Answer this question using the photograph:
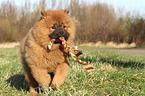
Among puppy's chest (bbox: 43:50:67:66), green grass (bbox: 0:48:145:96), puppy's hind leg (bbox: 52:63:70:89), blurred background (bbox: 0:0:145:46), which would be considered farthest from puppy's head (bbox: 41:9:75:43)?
blurred background (bbox: 0:0:145:46)

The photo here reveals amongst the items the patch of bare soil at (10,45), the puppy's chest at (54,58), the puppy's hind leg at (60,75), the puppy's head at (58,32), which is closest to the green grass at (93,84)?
the puppy's hind leg at (60,75)

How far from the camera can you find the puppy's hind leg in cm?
267

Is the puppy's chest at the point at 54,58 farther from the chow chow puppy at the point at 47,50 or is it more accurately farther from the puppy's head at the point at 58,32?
the puppy's head at the point at 58,32

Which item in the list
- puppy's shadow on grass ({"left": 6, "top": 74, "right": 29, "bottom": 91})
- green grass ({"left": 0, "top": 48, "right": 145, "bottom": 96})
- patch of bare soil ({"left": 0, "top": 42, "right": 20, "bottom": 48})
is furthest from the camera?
patch of bare soil ({"left": 0, "top": 42, "right": 20, "bottom": 48})

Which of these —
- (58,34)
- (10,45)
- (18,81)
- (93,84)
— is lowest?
(10,45)

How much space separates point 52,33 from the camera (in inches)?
104

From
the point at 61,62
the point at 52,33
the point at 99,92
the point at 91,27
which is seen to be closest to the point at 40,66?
the point at 61,62

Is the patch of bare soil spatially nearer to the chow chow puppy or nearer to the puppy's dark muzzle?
the chow chow puppy

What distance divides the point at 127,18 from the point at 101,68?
1527 centimetres

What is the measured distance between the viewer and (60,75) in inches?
107

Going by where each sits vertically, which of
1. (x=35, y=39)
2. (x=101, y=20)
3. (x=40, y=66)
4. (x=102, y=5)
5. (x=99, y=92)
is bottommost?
(x=99, y=92)

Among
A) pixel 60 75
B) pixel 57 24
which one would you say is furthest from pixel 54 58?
pixel 57 24

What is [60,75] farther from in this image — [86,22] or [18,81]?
[86,22]

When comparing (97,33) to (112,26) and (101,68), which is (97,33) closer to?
(112,26)
